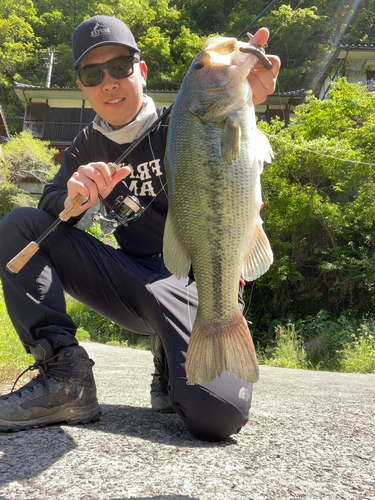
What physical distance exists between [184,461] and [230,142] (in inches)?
51.7

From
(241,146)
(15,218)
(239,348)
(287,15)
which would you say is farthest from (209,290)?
(287,15)

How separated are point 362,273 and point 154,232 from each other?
39.2ft

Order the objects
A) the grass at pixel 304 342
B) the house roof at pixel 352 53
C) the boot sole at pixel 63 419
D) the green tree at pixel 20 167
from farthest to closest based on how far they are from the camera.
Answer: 1. the green tree at pixel 20 167
2. the house roof at pixel 352 53
3. the grass at pixel 304 342
4. the boot sole at pixel 63 419

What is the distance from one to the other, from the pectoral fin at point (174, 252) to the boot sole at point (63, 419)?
3.10 feet

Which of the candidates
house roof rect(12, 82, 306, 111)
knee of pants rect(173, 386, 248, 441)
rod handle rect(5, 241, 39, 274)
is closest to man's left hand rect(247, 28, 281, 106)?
rod handle rect(5, 241, 39, 274)

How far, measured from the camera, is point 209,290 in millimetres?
1745

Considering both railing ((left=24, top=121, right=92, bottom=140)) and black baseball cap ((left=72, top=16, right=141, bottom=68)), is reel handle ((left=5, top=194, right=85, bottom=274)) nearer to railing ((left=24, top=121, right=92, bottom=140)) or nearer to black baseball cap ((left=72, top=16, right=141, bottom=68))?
black baseball cap ((left=72, top=16, right=141, bottom=68))

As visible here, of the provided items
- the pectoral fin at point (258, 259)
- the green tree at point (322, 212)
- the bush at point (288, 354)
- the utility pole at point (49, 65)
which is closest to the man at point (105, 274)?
the pectoral fin at point (258, 259)

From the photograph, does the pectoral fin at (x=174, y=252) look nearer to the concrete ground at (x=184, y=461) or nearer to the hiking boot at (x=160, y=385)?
the concrete ground at (x=184, y=461)

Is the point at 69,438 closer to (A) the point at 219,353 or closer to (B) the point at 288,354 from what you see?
(A) the point at 219,353

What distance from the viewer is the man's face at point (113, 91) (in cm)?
264

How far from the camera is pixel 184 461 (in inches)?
65.1

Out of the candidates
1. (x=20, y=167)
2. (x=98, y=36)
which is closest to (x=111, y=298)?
(x=98, y=36)

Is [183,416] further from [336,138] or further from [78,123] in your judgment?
[78,123]
